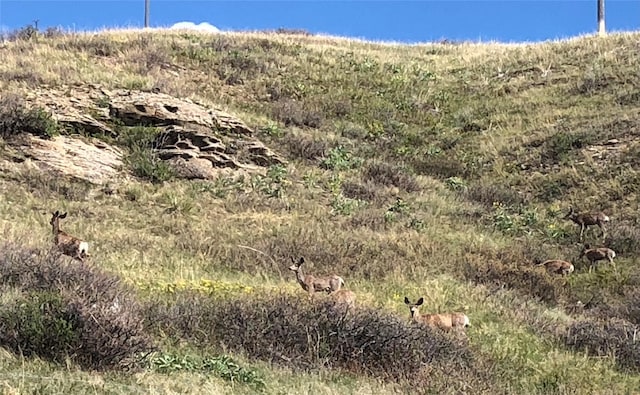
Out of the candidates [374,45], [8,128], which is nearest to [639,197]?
[8,128]

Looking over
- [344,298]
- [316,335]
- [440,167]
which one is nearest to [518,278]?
[344,298]

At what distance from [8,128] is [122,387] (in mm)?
11808

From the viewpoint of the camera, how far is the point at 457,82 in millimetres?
28609

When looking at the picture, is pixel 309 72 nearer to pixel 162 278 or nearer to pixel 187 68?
pixel 187 68

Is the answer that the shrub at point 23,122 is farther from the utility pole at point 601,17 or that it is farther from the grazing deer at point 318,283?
the utility pole at point 601,17

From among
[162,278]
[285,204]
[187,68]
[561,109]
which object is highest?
[187,68]

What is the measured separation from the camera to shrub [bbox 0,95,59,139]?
50.4ft

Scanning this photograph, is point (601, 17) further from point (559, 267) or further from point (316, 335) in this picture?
point (316, 335)

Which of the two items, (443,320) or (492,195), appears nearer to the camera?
(443,320)

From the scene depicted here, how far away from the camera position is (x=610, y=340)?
8.52 meters

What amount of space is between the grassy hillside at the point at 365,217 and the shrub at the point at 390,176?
0.08 meters

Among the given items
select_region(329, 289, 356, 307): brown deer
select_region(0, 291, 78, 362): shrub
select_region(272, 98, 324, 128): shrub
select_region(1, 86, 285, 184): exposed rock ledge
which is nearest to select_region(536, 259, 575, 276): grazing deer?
select_region(329, 289, 356, 307): brown deer

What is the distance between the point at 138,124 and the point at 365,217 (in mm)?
6690

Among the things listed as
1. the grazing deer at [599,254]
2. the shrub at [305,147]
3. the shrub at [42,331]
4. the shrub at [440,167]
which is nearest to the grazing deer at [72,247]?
the shrub at [42,331]
